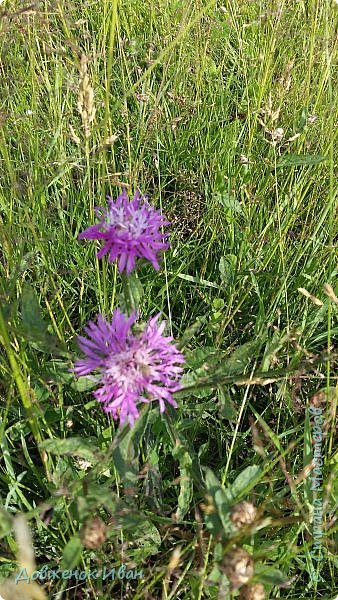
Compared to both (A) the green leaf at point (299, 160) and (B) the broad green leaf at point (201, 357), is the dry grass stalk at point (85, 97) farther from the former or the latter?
(A) the green leaf at point (299, 160)

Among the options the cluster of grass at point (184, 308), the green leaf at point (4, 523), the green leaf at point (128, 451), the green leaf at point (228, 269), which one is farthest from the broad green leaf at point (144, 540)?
the green leaf at point (228, 269)

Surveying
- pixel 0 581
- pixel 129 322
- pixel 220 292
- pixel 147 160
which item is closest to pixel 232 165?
pixel 147 160

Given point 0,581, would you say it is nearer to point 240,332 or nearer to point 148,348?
point 148,348

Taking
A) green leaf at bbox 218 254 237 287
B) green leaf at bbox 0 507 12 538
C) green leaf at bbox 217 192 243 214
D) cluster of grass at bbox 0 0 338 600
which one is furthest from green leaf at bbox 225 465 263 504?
green leaf at bbox 217 192 243 214

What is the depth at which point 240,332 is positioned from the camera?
128cm

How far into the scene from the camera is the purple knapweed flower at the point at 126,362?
0.76 meters

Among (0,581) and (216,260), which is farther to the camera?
(216,260)

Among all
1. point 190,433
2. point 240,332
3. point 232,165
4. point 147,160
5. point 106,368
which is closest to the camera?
point 106,368

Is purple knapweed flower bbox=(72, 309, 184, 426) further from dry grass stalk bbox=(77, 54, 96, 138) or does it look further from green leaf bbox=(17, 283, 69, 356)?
dry grass stalk bbox=(77, 54, 96, 138)

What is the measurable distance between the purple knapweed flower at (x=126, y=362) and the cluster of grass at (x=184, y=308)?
0.04m

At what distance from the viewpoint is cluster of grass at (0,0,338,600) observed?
830 millimetres

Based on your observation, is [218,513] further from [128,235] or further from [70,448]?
[128,235]

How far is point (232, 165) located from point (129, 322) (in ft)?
2.71

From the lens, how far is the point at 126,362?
78 cm
